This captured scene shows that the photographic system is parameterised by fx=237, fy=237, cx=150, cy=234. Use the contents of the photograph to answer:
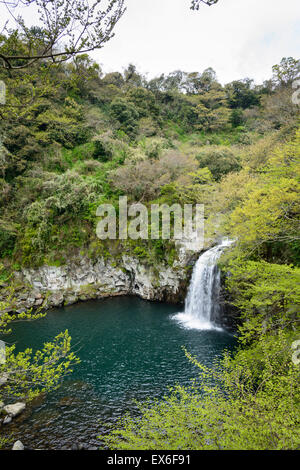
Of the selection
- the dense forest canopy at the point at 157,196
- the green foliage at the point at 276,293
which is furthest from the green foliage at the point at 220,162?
the green foliage at the point at 276,293

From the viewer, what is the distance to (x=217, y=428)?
4.40m

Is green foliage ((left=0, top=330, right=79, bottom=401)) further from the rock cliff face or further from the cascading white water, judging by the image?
the rock cliff face

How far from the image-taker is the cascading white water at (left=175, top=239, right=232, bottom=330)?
1419 cm

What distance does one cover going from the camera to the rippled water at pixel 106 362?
744 cm

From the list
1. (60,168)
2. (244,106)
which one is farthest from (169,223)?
(244,106)

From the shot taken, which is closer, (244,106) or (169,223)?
(169,223)

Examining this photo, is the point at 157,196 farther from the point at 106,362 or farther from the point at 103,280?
the point at 106,362

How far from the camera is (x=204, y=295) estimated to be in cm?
1485

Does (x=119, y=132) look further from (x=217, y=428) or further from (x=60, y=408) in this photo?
(x=217, y=428)

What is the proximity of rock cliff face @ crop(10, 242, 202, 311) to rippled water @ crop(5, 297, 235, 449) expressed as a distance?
122cm

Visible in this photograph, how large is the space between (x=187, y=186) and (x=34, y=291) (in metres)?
14.2

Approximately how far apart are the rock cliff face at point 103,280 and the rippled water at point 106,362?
4.01 ft

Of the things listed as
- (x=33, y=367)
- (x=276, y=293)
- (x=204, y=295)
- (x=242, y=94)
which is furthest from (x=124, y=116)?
(x=33, y=367)

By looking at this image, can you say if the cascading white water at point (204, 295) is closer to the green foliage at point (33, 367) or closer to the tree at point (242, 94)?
the green foliage at point (33, 367)
